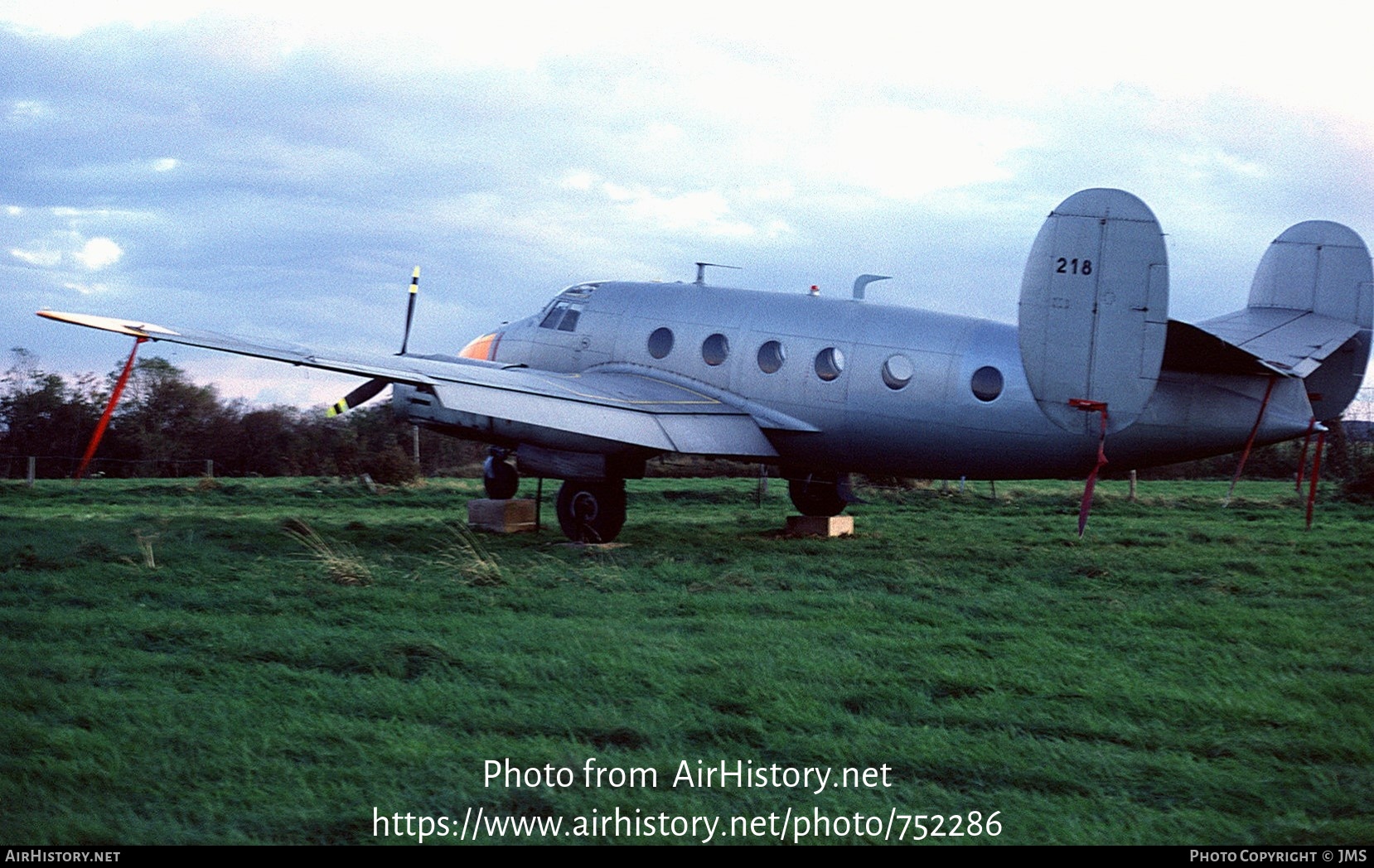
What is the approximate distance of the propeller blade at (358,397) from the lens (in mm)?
16812

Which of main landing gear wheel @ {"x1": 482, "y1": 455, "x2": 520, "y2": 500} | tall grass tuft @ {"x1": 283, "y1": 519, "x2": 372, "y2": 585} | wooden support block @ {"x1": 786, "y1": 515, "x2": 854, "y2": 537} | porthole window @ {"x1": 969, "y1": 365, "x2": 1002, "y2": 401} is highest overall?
porthole window @ {"x1": 969, "y1": 365, "x2": 1002, "y2": 401}

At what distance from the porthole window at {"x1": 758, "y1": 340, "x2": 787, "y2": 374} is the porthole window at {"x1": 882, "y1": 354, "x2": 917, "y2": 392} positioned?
5.66ft

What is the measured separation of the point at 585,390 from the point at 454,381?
7.61ft

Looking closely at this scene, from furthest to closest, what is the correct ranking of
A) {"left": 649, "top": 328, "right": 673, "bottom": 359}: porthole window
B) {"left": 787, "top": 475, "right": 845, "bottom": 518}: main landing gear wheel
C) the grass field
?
{"left": 787, "top": 475, "right": 845, "bottom": 518}: main landing gear wheel → {"left": 649, "top": 328, "right": 673, "bottom": 359}: porthole window → the grass field

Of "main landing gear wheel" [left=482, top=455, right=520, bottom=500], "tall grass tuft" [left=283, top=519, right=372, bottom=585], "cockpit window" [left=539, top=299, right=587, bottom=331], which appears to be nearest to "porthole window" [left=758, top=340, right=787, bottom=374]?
"cockpit window" [left=539, top=299, right=587, bottom=331]

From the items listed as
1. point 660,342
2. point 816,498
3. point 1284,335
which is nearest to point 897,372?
point 816,498

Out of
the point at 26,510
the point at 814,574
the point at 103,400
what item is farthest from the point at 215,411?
the point at 814,574

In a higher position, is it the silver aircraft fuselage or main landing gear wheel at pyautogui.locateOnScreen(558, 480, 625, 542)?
the silver aircraft fuselage

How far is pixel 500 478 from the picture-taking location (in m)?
20.0

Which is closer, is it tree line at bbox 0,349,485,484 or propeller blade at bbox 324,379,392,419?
propeller blade at bbox 324,379,392,419

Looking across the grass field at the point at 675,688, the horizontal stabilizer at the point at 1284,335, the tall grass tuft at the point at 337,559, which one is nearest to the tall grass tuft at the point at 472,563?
the grass field at the point at 675,688

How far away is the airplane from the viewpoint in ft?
44.5

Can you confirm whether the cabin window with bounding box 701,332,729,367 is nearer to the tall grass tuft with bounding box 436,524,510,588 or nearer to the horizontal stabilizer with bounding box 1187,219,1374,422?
the tall grass tuft with bounding box 436,524,510,588

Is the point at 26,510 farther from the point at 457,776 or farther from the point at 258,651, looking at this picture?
the point at 457,776
